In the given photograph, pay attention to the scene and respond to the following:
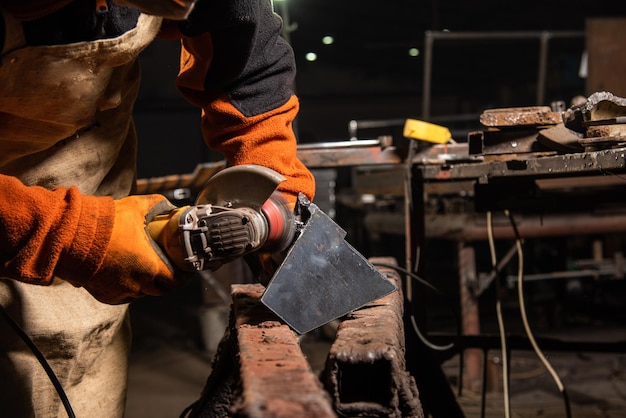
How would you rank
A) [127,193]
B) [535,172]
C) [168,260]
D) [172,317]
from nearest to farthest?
[168,260] < [535,172] < [127,193] < [172,317]

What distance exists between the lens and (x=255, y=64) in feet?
5.40

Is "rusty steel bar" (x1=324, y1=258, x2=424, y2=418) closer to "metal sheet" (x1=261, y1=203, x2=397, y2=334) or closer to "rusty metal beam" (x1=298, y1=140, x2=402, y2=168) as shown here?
"metal sheet" (x1=261, y1=203, x2=397, y2=334)

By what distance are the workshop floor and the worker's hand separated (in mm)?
2607

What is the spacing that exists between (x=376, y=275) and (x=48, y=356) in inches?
34.7

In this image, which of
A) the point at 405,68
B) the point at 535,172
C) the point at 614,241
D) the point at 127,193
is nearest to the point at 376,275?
the point at 535,172

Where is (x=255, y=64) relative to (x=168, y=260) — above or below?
above

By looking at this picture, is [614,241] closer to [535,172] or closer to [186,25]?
[535,172]

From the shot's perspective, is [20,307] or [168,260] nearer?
[168,260]

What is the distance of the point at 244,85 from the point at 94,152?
43 cm

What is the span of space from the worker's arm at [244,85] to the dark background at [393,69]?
5.55 metres

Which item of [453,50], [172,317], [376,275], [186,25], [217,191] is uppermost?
[453,50]

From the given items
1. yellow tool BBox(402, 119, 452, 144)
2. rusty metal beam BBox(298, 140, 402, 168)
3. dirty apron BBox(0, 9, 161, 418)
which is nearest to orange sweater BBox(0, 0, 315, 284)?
dirty apron BBox(0, 9, 161, 418)

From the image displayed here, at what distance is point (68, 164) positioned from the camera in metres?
1.69

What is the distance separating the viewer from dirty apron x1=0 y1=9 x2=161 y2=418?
139cm
